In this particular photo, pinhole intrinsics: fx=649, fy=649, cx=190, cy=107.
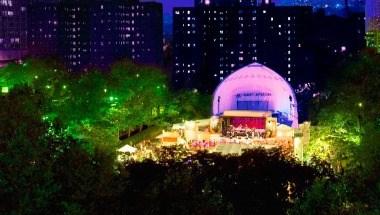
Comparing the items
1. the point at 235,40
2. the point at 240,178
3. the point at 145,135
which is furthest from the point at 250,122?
the point at 235,40

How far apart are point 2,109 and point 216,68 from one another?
2733 inches

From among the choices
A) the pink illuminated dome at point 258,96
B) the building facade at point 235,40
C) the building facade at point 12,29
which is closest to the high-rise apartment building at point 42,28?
the building facade at point 12,29

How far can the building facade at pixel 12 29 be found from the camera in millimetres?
89250

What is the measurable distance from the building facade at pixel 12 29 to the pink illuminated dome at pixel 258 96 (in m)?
57.6

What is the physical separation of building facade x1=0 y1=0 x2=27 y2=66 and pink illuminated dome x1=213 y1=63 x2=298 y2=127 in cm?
5757

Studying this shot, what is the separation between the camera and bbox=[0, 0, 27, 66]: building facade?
293 ft

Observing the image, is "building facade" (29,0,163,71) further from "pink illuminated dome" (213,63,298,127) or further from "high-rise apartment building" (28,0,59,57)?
"pink illuminated dome" (213,63,298,127)

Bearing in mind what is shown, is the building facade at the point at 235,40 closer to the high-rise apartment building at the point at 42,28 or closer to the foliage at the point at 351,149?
the high-rise apartment building at the point at 42,28

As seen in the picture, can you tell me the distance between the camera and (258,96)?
36438 mm

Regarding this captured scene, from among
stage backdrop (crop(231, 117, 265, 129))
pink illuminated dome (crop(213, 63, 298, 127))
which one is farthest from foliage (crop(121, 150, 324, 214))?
pink illuminated dome (crop(213, 63, 298, 127))

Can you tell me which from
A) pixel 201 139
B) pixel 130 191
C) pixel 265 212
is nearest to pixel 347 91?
pixel 201 139

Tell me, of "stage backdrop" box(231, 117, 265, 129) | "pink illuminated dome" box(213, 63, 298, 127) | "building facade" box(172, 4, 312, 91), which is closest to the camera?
"stage backdrop" box(231, 117, 265, 129)

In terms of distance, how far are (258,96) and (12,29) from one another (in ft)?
203

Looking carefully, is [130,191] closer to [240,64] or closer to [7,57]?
[240,64]
